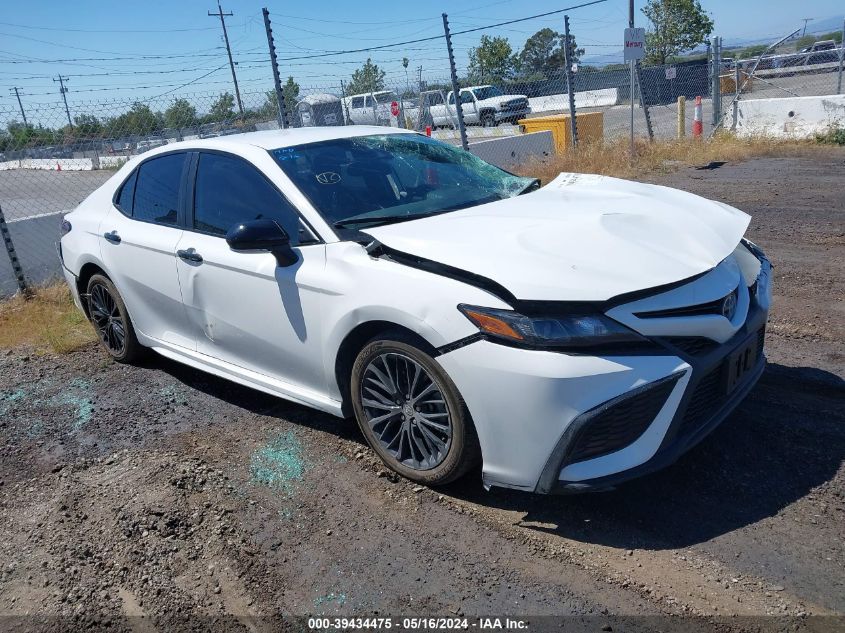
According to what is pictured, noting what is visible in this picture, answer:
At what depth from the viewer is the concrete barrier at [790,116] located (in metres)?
14.0

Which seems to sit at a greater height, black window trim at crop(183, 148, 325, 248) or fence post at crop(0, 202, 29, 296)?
black window trim at crop(183, 148, 325, 248)

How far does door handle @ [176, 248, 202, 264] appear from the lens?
4215 mm

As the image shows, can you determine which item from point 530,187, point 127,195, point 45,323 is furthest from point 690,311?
point 45,323

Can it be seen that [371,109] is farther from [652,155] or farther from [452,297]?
[452,297]

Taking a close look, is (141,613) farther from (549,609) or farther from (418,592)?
(549,609)

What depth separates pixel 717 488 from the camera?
322cm

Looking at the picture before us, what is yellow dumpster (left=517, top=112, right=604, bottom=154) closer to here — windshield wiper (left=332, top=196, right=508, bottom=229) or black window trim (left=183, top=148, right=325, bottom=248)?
black window trim (left=183, top=148, right=325, bottom=248)

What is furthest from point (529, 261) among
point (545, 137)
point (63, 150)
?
point (545, 137)

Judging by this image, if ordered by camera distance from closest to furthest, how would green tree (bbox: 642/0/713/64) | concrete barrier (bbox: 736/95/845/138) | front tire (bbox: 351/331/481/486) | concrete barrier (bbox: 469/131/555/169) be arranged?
front tire (bbox: 351/331/481/486) < concrete barrier (bbox: 469/131/555/169) < concrete barrier (bbox: 736/95/845/138) < green tree (bbox: 642/0/713/64)

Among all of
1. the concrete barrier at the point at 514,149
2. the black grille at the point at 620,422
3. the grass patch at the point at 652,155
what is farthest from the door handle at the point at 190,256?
the concrete barrier at the point at 514,149

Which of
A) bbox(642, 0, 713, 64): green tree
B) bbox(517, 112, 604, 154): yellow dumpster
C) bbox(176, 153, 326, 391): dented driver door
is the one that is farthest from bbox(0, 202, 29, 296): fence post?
bbox(642, 0, 713, 64): green tree

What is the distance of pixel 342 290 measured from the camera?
11.3 feet

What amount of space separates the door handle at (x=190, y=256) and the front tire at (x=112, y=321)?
108cm

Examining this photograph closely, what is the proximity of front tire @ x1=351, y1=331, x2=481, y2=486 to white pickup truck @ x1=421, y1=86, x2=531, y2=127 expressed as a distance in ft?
68.7
